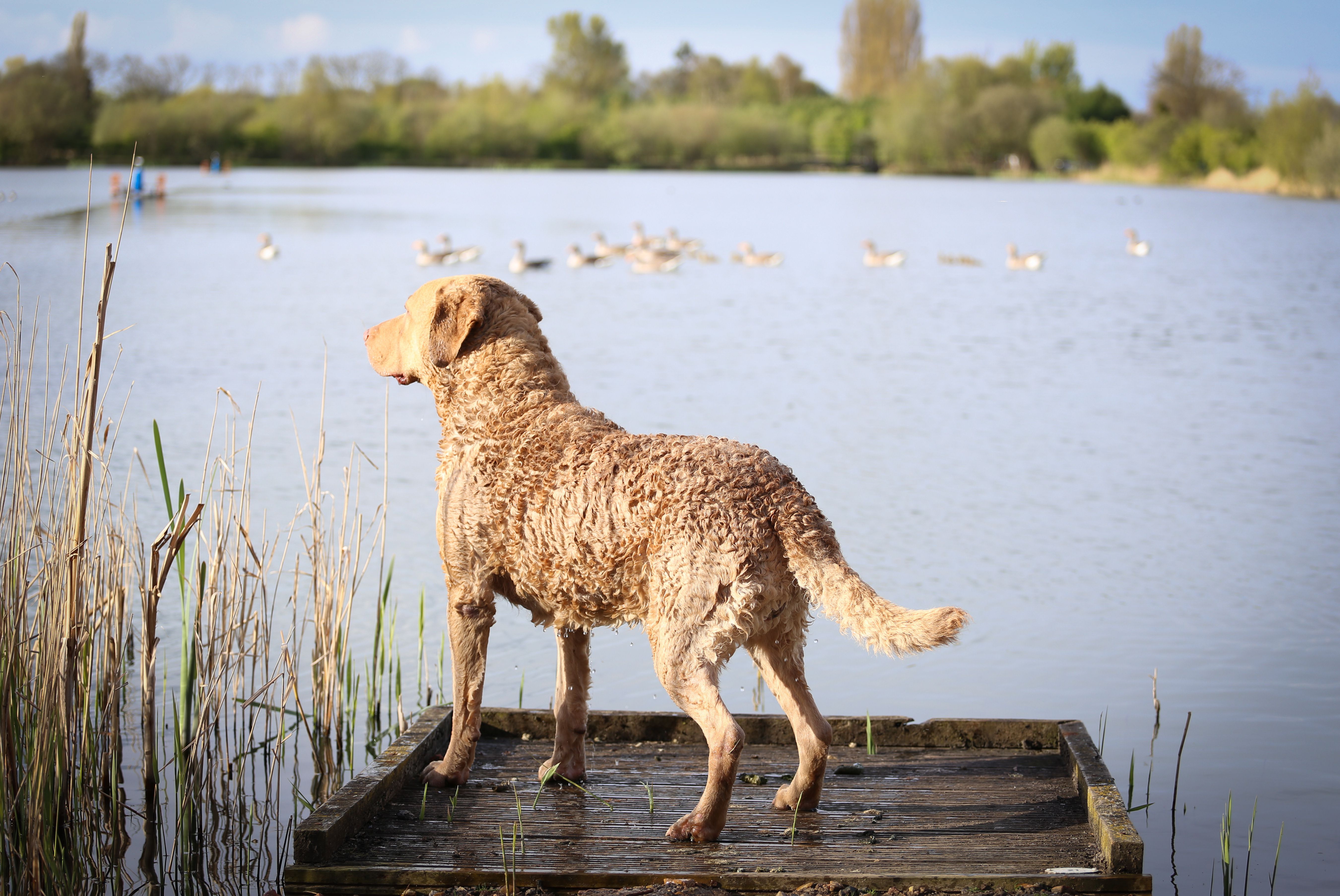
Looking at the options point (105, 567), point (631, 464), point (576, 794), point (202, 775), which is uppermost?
point (631, 464)

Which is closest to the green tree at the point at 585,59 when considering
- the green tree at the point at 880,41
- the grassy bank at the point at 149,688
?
the green tree at the point at 880,41

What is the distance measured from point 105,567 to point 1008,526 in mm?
8055

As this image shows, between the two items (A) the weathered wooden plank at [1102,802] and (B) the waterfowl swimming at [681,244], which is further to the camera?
(B) the waterfowl swimming at [681,244]

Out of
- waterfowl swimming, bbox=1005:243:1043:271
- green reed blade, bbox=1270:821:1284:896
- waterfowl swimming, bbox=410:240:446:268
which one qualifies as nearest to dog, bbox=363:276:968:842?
green reed blade, bbox=1270:821:1284:896

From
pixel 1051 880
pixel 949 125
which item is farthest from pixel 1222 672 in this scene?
pixel 949 125

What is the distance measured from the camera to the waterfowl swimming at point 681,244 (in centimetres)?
3884

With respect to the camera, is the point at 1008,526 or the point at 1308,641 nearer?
the point at 1308,641

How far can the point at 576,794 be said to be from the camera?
16.6 ft

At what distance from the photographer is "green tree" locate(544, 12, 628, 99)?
15712 centimetres

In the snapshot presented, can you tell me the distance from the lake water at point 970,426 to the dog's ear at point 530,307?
3.56 feet

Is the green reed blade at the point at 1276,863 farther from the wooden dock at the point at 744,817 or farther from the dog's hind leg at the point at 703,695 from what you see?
the dog's hind leg at the point at 703,695

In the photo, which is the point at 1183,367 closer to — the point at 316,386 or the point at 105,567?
the point at 316,386

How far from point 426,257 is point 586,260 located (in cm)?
471

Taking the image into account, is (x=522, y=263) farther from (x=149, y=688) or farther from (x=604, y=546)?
(x=604, y=546)
